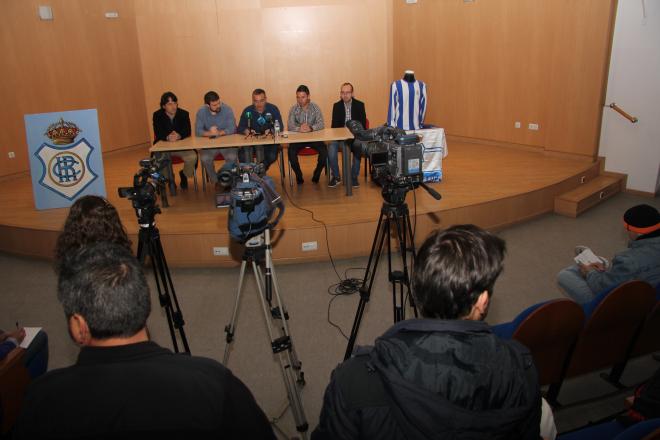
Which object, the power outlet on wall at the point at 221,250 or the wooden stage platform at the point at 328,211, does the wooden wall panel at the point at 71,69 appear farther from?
the power outlet on wall at the point at 221,250

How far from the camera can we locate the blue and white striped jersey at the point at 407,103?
18.3 feet

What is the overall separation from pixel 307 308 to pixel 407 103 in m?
2.91

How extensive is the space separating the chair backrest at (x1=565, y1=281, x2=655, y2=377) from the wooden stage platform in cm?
202

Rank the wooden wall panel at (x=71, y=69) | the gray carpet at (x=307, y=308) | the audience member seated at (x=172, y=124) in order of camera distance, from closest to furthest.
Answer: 1. the gray carpet at (x=307, y=308)
2. the audience member seated at (x=172, y=124)
3. the wooden wall panel at (x=71, y=69)

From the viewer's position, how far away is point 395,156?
8.54ft

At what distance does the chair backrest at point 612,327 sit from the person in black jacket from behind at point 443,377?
1332 mm

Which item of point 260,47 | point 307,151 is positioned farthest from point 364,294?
point 260,47

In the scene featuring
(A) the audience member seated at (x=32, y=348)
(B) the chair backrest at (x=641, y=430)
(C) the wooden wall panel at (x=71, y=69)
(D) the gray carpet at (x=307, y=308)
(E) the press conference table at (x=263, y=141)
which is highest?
(C) the wooden wall panel at (x=71, y=69)

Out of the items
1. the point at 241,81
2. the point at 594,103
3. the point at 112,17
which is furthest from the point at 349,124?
the point at 112,17

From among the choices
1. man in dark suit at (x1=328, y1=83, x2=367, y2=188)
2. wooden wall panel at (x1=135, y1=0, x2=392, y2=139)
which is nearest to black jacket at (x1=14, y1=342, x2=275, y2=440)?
man in dark suit at (x1=328, y1=83, x2=367, y2=188)

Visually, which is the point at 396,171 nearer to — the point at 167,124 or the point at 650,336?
the point at 650,336

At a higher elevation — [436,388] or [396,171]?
[396,171]

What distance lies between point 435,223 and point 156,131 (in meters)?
3.25

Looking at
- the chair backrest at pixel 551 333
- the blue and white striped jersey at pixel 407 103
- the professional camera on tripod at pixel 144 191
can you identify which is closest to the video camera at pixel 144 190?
the professional camera on tripod at pixel 144 191
